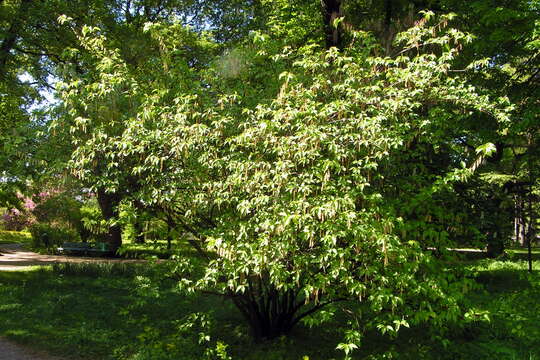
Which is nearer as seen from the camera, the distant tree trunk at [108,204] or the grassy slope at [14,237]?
the distant tree trunk at [108,204]

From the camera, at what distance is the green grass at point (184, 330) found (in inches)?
259

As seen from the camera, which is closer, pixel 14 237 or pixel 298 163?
pixel 298 163

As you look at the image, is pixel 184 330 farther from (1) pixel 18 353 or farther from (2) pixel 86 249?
(2) pixel 86 249

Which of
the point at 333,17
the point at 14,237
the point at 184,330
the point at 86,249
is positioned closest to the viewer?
the point at 184,330

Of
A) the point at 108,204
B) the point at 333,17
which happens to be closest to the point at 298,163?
the point at 108,204

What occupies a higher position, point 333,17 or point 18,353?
point 333,17

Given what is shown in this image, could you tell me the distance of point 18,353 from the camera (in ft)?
22.4

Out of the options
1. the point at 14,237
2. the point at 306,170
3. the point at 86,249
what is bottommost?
the point at 14,237

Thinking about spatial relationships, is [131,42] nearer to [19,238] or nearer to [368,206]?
[368,206]

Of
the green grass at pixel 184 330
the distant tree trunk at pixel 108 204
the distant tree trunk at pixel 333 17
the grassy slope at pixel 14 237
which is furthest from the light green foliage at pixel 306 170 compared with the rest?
the grassy slope at pixel 14 237

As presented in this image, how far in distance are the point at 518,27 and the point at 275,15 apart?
817 centimetres

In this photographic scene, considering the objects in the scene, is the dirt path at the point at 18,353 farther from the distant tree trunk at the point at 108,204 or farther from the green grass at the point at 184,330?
the distant tree trunk at the point at 108,204

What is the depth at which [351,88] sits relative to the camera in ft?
17.7

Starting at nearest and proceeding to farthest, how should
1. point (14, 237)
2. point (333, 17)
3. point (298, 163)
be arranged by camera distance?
point (298, 163) → point (333, 17) → point (14, 237)
